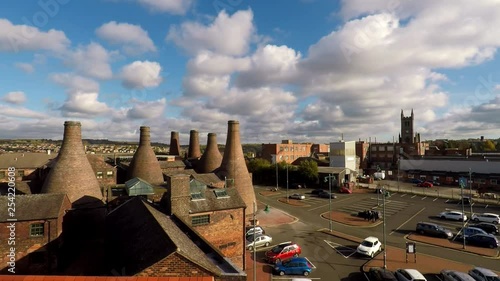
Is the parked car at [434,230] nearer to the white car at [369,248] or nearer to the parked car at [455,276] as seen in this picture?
the white car at [369,248]

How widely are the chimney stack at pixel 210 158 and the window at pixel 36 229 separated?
25.1 meters

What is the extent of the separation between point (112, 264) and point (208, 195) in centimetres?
899

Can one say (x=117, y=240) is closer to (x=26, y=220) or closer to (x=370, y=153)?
(x=26, y=220)

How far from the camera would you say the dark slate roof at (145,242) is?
11.6 metres

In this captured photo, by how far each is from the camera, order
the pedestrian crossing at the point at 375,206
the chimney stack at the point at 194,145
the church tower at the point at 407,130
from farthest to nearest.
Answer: the church tower at the point at 407,130 → the chimney stack at the point at 194,145 → the pedestrian crossing at the point at 375,206

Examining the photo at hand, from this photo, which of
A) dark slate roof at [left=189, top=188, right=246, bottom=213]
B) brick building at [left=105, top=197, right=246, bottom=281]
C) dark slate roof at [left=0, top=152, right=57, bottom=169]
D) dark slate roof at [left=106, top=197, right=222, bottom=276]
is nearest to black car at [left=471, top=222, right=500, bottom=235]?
dark slate roof at [left=189, top=188, right=246, bottom=213]

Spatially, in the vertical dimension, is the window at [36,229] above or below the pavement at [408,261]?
above

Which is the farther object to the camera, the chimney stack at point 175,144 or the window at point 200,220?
the chimney stack at point 175,144

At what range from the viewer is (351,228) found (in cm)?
3184

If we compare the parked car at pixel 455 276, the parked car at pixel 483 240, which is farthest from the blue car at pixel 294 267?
the parked car at pixel 483 240

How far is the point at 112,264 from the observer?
1455 cm

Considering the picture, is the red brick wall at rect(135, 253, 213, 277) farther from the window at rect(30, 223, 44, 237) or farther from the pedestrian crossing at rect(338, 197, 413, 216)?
the pedestrian crossing at rect(338, 197, 413, 216)

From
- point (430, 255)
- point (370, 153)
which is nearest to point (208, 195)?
point (430, 255)

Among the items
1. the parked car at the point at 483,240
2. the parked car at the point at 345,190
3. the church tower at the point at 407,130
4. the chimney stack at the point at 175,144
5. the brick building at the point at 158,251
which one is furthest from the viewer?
the church tower at the point at 407,130
